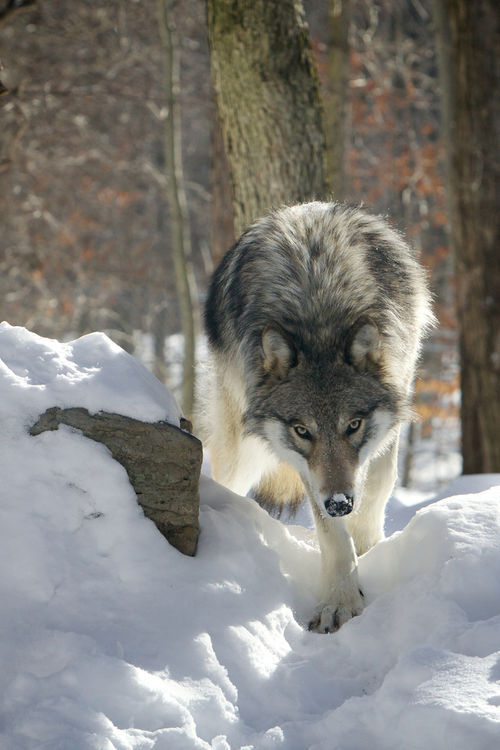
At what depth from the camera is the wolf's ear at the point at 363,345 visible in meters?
3.30

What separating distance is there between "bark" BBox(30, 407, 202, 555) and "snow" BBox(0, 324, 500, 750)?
5 cm

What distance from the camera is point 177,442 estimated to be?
9.50ft

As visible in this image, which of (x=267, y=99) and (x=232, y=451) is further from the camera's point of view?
(x=267, y=99)

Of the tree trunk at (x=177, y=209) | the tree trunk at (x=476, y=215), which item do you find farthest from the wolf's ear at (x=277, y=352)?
the tree trunk at (x=177, y=209)

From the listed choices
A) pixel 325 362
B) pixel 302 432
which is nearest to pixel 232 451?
pixel 302 432

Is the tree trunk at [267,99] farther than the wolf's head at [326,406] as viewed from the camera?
Yes

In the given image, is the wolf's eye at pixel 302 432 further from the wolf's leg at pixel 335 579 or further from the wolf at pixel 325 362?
the wolf's leg at pixel 335 579

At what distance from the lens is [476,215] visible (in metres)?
7.48

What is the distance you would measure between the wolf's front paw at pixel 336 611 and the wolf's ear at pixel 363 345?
109 centimetres

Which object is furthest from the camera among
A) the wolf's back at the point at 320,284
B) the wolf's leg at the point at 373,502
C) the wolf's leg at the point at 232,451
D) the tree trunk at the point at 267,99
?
the tree trunk at the point at 267,99

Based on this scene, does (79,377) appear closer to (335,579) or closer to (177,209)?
(335,579)

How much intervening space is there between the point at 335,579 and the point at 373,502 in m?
0.81

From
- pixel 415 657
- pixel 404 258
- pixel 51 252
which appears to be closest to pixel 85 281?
pixel 51 252

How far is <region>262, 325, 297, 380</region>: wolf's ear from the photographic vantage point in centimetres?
333
